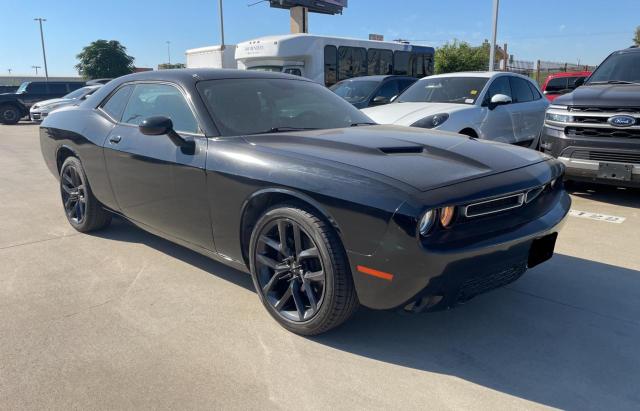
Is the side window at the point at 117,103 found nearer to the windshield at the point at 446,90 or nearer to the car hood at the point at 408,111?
the car hood at the point at 408,111

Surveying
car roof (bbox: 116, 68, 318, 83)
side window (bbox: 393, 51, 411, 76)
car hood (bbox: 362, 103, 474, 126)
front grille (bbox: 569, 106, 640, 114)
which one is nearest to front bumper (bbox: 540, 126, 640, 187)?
front grille (bbox: 569, 106, 640, 114)

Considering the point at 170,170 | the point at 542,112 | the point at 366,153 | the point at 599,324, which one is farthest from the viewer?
the point at 542,112

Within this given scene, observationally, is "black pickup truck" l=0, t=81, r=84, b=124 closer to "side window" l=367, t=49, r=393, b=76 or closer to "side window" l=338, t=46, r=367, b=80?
"side window" l=338, t=46, r=367, b=80

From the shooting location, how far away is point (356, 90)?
943cm

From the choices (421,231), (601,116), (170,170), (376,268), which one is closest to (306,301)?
(376,268)

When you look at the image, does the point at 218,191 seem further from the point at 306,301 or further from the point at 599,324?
the point at 599,324

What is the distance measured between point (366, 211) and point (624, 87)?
5.03 meters

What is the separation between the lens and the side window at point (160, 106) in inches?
136

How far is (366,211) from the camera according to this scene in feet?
7.82

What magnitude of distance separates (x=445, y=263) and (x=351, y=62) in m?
14.6

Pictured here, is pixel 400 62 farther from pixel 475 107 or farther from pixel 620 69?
pixel 620 69

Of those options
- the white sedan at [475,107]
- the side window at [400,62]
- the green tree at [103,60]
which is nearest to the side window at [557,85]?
the white sedan at [475,107]

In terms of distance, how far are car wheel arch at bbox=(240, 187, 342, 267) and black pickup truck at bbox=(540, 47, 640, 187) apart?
4225mm

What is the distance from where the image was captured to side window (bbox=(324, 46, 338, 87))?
1511cm
